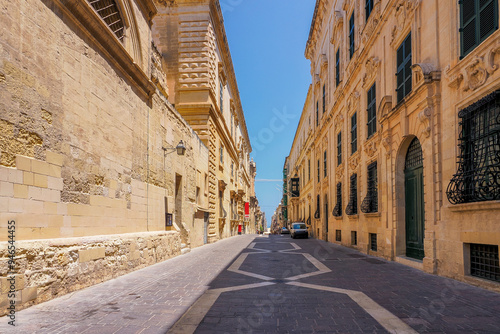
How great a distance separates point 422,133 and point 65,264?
8.44 meters

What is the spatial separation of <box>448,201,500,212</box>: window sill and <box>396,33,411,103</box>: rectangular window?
4.23m

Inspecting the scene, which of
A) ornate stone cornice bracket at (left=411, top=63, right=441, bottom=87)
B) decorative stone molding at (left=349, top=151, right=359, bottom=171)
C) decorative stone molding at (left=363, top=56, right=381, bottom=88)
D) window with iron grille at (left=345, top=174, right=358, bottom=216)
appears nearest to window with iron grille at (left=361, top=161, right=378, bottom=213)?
decorative stone molding at (left=349, top=151, right=359, bottom=171)

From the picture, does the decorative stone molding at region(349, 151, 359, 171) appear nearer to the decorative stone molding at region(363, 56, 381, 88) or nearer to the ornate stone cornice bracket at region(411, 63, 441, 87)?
the decorative stone molding at region(363, 56, 381, 88)

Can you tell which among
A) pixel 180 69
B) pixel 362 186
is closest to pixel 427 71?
pixel 362 186

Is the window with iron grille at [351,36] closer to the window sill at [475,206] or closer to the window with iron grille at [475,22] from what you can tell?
the window with iron grille at [475,22]

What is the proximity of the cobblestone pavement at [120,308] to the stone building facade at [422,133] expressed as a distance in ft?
17.3

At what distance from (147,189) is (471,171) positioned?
841 cm

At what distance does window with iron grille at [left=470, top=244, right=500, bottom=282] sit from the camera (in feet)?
21.2

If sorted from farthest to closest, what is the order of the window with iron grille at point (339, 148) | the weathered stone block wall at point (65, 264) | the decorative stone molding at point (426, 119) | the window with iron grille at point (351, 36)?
the window with iron grille at point (339, 148) → the window with iron grille at point (351, 36) → the decorative stone molding at point (426, 119) → the weathered stone block wall at point (65, 264)

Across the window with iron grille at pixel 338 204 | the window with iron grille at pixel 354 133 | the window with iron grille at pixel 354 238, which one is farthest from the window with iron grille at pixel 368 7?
the window with iron grille at pixel 354 238

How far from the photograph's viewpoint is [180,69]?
22016 mm

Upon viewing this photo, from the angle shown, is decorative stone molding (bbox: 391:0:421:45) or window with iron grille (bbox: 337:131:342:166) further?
window with iron grille (bbox: 337:131:342:166)

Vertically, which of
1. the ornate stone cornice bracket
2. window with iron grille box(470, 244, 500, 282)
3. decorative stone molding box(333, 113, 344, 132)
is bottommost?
window with iron grille box(470, 244, 500, 282)

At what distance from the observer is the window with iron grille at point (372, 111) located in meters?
13.7
